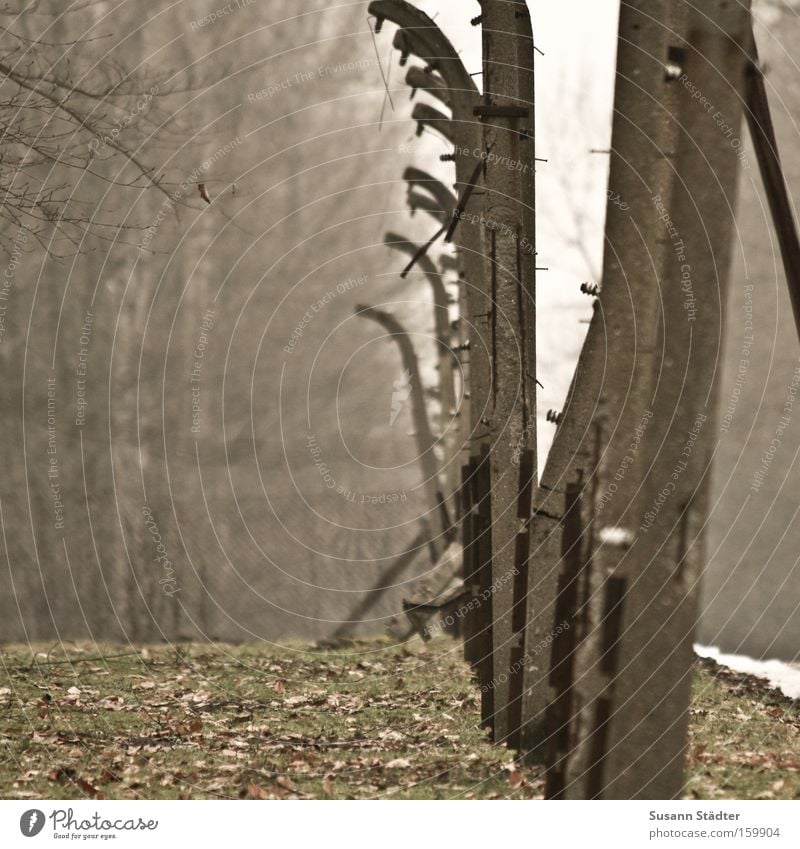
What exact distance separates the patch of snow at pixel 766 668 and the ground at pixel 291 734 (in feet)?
1.22

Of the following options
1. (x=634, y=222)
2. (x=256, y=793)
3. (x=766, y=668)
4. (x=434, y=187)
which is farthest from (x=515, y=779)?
(x=434, y=187)

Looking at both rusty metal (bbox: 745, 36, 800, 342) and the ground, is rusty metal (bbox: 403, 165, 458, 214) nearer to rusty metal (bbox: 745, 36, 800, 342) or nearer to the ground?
the ground

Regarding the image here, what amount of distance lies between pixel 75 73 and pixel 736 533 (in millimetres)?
12569

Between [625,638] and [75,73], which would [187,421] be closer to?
[75,73]

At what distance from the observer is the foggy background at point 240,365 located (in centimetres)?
1848

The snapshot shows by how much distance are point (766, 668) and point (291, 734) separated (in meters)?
8.10

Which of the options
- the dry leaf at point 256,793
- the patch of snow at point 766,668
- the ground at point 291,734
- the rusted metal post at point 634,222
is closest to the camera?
the rusted metal post at point 634,222

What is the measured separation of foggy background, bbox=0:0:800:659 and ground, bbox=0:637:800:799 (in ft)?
24.4

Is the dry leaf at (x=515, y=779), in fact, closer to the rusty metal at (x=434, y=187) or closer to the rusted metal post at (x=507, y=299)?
the rusted metal post at (x=507, y=299)

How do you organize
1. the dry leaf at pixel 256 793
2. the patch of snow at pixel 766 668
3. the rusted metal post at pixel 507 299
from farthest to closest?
the patch of snow at pixel 766 668, the rusted metal post at pixel 507 299, the dry leaf at pixel 256 793

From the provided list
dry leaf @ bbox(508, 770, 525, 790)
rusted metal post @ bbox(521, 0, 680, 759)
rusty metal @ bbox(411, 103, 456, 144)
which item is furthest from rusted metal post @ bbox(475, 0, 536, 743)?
rusty metal @ bbox(411, 103, 456, 144)

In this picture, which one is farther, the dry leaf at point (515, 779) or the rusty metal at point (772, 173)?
the dry leaf at point (515, 779)

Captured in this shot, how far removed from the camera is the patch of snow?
1243 cm

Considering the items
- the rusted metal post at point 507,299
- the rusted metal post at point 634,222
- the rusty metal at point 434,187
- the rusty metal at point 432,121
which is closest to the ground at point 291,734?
the rusted metal post at point 507,299
